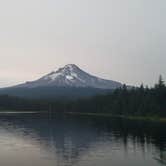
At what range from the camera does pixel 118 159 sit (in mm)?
53250

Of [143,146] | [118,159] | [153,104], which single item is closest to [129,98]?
[153,104]

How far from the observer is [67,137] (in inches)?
3157

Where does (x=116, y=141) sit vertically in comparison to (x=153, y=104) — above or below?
below

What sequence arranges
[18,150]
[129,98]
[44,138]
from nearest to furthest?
[18,150] → [44,138] → [129,98]

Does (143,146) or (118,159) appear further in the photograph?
(143,146)

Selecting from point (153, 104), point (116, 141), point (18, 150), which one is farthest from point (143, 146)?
point (153, 104)

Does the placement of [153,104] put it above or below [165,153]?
above

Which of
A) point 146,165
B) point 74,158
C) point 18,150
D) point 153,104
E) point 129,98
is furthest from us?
point 129,98

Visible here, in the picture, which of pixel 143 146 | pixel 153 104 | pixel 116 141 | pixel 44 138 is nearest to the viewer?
pixel 143 146

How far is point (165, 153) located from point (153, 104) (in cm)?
8366

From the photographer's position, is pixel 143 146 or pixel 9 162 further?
pixel 143 146

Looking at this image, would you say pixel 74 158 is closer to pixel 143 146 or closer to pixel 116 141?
pixel 143 146

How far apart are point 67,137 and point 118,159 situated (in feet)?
91.2

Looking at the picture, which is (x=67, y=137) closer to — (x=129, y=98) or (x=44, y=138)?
(x=44, y=138)
